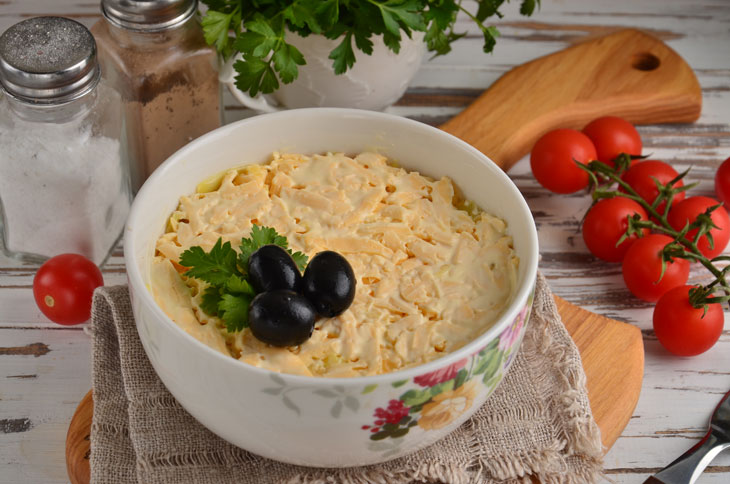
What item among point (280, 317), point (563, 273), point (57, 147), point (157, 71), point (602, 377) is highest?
point (280, 317)

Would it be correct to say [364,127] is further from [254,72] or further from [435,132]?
[254,72]

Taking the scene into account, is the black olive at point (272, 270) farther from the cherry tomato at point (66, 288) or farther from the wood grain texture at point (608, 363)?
the wood grain texture at point (608, 363)

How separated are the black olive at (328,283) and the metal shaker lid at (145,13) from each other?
3.07 ft

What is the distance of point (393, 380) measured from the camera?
5.03 ft

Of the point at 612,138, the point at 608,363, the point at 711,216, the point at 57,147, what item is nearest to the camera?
the point at 608,363

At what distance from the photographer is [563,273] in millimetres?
2531

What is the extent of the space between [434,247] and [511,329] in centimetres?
33

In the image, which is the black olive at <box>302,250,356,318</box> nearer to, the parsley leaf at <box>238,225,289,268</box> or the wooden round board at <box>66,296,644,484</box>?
the parsley leaf at <box>238,225,289,268</box>

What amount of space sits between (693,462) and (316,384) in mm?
983

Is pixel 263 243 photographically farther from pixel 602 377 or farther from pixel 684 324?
pixel 684 324

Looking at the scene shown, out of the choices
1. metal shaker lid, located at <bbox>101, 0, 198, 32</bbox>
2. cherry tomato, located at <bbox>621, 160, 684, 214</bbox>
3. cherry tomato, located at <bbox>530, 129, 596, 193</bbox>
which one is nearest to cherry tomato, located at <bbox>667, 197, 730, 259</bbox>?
cherry tomato, located at <bbox>621, 160, 684, 214</bbox>

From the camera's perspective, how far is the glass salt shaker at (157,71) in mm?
2320

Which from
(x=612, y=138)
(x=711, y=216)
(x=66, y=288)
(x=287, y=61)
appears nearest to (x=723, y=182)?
(x=711, y=216)

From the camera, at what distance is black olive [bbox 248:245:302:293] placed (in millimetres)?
1727
